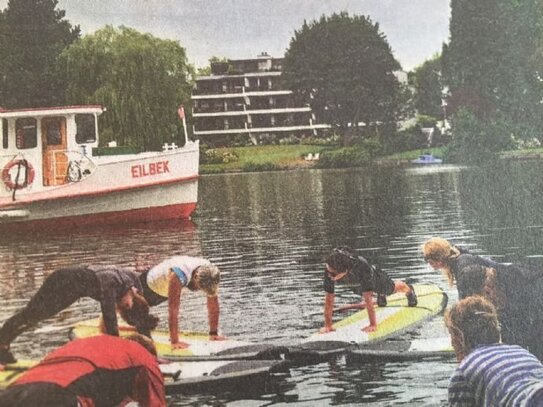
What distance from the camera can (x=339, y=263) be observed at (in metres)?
3.91

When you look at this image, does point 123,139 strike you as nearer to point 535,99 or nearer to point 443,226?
point 443,226

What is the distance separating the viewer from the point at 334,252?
13.0 ft

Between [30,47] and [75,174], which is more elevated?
[30,47]

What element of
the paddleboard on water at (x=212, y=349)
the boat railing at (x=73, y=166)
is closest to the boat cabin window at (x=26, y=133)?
the boat railing at (x=73, y=166)

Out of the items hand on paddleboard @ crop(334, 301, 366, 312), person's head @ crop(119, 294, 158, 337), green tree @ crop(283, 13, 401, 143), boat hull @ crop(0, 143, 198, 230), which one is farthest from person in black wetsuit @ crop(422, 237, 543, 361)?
person's head @ crop(119, 294, 158, 337)


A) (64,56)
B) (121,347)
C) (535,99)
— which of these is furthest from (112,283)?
(535,99)

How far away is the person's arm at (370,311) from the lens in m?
3.80

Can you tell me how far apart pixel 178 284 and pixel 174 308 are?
0.10 m

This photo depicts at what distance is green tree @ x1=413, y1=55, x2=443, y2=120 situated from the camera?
4.25m

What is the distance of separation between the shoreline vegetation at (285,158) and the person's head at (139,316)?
0.85 metres

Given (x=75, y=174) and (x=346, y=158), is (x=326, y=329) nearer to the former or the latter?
(x=346, y=158)

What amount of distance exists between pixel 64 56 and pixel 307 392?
5.94 ft

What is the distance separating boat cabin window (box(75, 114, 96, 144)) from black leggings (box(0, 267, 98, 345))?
0.68 meters

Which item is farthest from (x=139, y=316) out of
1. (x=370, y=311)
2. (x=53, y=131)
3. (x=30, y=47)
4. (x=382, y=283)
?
(x=30, y=47)
